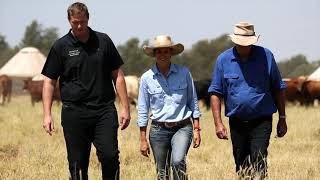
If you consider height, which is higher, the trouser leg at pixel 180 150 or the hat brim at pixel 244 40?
the hat brim at pixel 244 40

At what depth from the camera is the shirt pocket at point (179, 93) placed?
6008mm

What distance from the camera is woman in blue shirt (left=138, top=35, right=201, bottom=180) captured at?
5.97 metres

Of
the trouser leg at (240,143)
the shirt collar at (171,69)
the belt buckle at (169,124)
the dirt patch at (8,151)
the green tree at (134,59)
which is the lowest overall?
the green tree at (134,59)

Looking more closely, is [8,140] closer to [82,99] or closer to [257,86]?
[82,99]

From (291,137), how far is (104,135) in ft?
22.5

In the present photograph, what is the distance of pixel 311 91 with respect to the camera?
28203mm

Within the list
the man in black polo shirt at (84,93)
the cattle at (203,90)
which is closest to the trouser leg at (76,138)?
the man in black polo shirt at (84,93)

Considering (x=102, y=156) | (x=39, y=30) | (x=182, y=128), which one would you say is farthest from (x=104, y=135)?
(x=39, y=30)

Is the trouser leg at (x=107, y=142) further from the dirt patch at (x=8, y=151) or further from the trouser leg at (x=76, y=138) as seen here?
the dirt patch at (x=8, y=151)

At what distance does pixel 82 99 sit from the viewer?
5.80 meters

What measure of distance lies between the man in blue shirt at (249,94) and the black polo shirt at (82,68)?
1.22 metres

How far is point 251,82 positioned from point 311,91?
75.7 feet

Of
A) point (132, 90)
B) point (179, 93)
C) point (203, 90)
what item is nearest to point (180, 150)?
point (179, 93)

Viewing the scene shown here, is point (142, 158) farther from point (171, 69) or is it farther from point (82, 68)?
point (82, 68)
